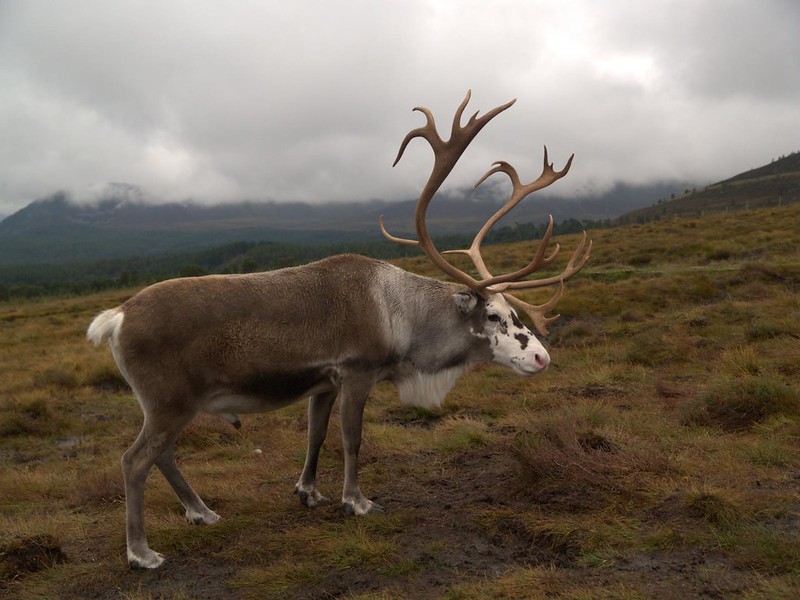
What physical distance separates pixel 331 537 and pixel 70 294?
82.0 metres

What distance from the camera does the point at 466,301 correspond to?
19.9 ft

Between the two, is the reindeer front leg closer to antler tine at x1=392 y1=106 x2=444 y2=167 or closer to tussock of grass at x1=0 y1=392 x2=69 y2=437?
antler tine at x1=392 y1=106 x2=444 y2=167

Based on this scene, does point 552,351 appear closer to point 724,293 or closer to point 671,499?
point 724,293

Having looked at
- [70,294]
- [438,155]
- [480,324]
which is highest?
[438,155]

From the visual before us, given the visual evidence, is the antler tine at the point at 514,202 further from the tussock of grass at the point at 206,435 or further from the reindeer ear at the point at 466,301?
the tussock of grass at the point at 206,435

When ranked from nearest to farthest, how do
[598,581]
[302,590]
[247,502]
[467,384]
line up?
[598,581] → [302,590] → [247,502] → [467,384]

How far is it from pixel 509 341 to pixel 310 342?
208 centimetres

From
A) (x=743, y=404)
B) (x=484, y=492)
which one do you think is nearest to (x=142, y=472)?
(x=484, y=492)

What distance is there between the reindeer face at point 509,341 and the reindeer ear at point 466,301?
176 mm

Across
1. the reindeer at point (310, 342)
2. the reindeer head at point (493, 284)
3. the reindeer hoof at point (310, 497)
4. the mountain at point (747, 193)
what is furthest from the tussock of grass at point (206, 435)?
the mountain at point (747, 193)

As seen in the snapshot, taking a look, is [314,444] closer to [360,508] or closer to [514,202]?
[360,508]

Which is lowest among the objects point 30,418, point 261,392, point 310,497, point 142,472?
point 30,418

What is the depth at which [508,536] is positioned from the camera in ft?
15.6

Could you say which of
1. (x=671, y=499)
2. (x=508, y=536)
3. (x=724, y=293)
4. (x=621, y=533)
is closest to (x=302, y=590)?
(x=508, y=536)
